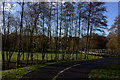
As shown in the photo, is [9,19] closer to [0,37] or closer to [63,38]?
[0,37]

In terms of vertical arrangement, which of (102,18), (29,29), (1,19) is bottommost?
(29,29)

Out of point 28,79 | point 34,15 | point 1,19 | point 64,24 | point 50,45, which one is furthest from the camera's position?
point 64,24

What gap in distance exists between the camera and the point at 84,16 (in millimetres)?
22703

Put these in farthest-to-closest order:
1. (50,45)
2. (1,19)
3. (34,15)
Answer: (50,45) < (34,15) < (1,19)

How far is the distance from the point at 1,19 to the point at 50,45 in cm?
884

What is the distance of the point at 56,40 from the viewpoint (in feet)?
66.9

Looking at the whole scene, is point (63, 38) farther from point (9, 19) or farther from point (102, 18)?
point (9, 19)

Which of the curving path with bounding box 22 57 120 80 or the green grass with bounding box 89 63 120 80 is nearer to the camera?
the curving path with bounding box 22 57 120 80

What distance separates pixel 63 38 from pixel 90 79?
52.8 ft

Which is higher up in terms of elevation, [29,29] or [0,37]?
[29,29]

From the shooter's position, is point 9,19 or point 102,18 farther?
point 102,18

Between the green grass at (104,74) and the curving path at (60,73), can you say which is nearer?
the curving path at (60,73)

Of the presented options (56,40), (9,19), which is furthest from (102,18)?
(9,19)

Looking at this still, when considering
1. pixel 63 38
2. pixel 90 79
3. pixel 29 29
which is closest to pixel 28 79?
pixel 90 79
